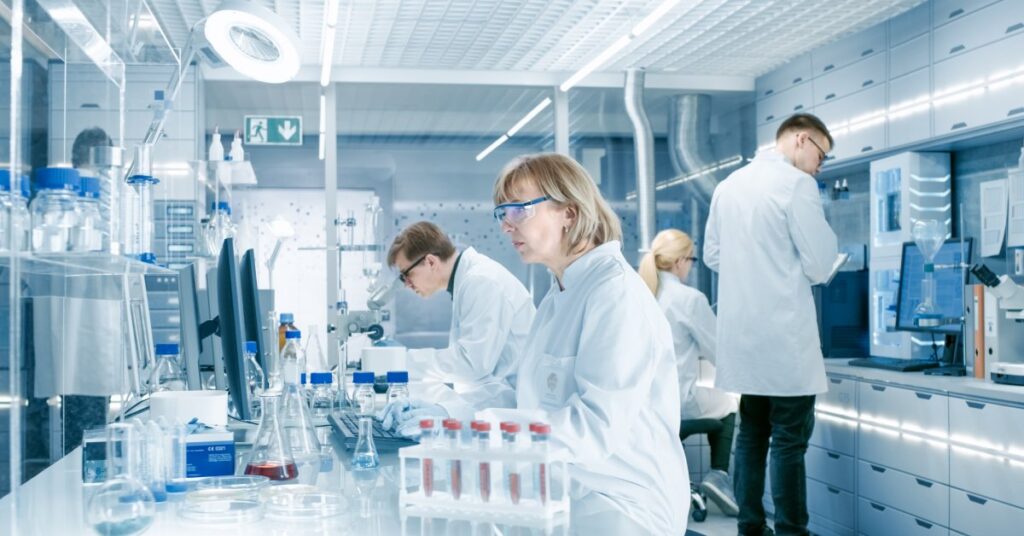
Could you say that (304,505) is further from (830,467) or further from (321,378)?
(830,467)

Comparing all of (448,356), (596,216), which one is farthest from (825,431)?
(596,216)

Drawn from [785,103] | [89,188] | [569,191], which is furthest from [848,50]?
[89,188]

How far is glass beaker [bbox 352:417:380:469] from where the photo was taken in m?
1.75

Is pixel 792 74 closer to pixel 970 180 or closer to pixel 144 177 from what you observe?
pixel 970 180

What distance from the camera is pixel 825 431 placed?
4141 millimetres

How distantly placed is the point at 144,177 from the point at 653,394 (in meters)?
1.19

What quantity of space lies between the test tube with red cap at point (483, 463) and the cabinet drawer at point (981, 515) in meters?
2.44

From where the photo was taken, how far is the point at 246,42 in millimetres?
2133

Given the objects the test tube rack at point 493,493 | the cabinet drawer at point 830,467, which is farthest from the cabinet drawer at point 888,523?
the test tube rack at point 493,493

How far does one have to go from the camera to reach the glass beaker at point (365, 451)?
1749 millimetres

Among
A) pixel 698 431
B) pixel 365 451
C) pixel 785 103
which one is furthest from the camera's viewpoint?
pixel 785 103

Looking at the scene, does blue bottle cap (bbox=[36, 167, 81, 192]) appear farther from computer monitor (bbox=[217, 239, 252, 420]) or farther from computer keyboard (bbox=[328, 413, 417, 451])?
computer keyboard (bbox=[328, 413, 417, 451])

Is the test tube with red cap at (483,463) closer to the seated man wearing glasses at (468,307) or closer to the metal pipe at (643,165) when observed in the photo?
the seated man wearing glasses at (468,307)

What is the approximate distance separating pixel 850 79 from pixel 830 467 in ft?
6.74
